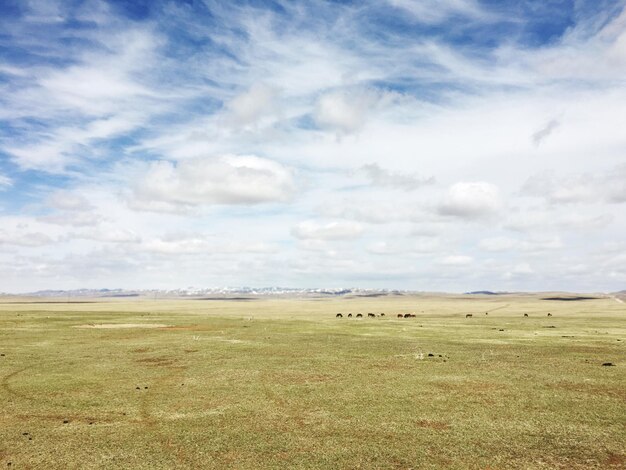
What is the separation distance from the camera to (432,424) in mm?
17922

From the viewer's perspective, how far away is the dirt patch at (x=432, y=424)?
57.5 feet

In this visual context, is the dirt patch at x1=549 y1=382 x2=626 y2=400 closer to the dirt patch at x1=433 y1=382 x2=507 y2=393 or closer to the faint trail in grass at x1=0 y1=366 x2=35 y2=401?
the dirt patch at x1=433 y1=382 x2=507 y2=393

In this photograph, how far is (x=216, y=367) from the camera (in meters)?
30.2

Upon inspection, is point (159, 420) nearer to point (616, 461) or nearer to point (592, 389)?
point (616, 461)

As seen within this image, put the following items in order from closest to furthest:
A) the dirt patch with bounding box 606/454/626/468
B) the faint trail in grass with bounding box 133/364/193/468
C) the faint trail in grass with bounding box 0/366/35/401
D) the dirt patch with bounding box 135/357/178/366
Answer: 1. the dirt patch with bounding box 606/454/626/468
2. the faint trail in grass with bounding box 133/364/193/468
3. the faint trail in grass with bounding box 0/366/35/401
4. the dirt patch with bounding box 135/357/178/366

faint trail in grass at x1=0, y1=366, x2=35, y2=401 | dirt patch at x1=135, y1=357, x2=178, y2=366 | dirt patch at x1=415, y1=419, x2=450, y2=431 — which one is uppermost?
dirt patch at x1=135, y1=357, x2=178, y2=366

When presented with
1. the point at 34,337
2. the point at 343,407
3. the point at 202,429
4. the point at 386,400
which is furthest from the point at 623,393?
the point at 34,337

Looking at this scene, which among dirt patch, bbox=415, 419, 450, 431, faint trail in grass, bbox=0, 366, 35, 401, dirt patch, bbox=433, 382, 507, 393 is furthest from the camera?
dirt patch, bbox=433, 382, 507, 393

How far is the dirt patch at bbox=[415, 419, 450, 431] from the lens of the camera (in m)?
17.5

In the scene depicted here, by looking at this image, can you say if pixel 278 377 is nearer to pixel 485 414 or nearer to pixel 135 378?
pixel 135 378

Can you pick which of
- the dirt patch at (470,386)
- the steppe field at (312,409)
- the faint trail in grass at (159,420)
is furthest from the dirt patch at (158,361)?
the dirt patch at (470,386)

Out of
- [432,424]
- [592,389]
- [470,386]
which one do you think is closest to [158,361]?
[470,386]

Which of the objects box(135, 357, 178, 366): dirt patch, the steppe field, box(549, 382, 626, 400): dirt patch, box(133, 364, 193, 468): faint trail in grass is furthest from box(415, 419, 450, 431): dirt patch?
box(135, 357, 178, 366): dirt patch

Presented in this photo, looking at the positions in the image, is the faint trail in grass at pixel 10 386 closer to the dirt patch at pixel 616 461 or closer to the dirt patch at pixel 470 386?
the dirt patch at pixel 470 386
